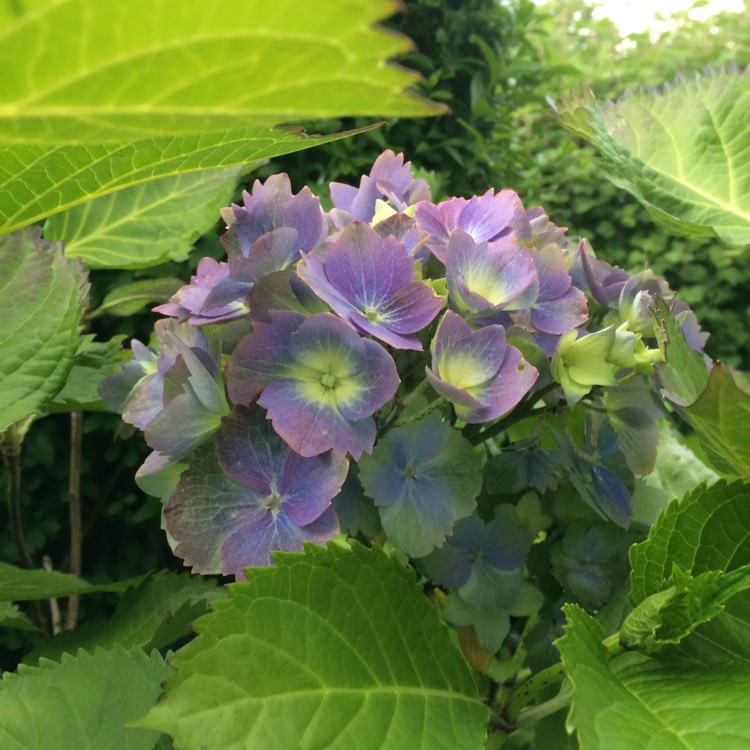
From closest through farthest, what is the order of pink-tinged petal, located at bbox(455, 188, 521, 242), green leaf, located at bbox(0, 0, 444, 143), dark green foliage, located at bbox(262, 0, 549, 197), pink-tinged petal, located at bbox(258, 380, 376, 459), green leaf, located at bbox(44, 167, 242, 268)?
green leaf, located at bbox(0, 0, 444, 143) < pink-tinged petal, located at bbox(258, 380, 376, 459) < pink-tinged petal, located at bbox(455, 188, 521, 242) < green leaf, located at bbox(44, 167, 242, 268) < dark green foliage, located at bbox(262, 0, 549, 197)

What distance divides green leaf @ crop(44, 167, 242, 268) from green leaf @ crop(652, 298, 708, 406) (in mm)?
597

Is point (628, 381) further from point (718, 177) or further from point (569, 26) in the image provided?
point (569, 26)

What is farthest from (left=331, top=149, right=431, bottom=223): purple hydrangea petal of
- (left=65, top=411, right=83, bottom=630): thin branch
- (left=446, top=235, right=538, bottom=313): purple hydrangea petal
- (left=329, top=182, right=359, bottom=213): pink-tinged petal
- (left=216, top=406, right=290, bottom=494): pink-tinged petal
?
(left=65, top=411, right=83, bottom=630): thin branch

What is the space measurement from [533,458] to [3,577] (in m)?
0.44

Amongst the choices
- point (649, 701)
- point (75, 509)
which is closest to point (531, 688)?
point (649, 701)

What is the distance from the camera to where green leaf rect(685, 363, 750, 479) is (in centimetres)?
44

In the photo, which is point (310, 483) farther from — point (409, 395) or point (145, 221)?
point (145, 221)

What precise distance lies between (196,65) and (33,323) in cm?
48

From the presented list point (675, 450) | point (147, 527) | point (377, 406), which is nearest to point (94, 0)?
point (377, 406)

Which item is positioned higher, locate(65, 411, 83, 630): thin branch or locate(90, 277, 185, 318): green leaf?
locate(90, 277, 185, 318): green leaf

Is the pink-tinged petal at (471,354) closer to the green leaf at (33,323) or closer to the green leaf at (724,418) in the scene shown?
the green leaf at (724,418)

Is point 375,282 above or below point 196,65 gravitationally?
below

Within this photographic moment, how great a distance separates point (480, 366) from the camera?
482 mm

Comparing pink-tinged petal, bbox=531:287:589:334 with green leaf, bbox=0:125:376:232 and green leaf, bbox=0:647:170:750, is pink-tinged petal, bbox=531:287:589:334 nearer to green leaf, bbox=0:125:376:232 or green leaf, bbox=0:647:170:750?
green leaf, bbox=0:125:376:232
